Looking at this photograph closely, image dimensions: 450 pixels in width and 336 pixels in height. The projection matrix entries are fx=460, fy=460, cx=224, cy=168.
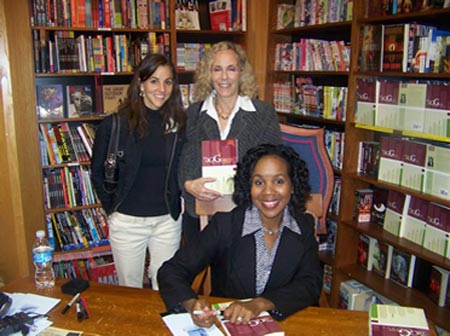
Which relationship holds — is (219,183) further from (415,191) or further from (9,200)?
(9,200)

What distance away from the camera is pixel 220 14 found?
12.4 feet

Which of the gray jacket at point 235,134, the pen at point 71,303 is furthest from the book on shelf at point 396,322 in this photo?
the gray jacket at point 235,134

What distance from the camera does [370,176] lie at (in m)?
→ 3.04

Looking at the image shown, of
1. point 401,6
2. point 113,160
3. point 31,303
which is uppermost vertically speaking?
point 401,6

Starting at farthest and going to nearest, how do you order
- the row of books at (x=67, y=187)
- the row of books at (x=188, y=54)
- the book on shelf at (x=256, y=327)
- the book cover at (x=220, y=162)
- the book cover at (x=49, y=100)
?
the row of books at (x=188, y=54)
the row of books at (x=67, y=187)
the book cover at (x=49, y=100)
the book cover at (x=220, y=162)
the book on shelf at (x=256, y=327)

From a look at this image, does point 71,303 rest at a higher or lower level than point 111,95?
lower

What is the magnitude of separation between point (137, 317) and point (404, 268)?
2.01 m

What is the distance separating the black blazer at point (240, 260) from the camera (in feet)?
5.64

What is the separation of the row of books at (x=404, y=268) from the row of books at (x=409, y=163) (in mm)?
465

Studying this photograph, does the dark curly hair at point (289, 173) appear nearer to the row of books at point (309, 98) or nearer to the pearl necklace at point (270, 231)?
the pearl necklace at point (270, 231)

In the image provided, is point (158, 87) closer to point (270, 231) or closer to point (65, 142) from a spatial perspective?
point (270, 231)

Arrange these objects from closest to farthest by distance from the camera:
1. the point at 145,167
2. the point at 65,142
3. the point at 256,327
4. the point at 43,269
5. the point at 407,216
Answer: the point at 256,327
the point at 43,269
the point at 145,167
the point at 407,216
the point at 65,142

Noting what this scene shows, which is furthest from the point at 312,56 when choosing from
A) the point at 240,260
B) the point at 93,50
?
the point at 240,260

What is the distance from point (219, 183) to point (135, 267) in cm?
64
